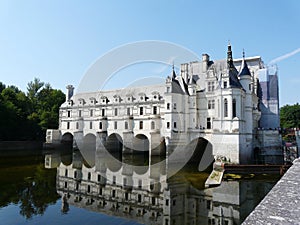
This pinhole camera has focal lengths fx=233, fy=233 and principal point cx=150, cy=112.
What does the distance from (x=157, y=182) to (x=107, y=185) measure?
3.92m

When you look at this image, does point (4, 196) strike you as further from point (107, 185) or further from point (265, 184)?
point (265, 184)

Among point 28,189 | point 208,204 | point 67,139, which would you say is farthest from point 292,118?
point 28,189

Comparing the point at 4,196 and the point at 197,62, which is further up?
the point at 197,62

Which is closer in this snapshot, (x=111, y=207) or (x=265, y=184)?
(x=111, y=207)

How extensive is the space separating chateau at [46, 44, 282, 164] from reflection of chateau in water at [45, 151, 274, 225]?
18.8ft

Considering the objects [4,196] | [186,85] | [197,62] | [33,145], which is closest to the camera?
[4,196]

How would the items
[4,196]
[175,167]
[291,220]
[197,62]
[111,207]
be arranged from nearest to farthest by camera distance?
[291,220]
[111,207]
[4,196]
[175,167]
[197,62]

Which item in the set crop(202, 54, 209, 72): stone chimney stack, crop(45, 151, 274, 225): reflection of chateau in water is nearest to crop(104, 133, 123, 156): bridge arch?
crop(45, 151, 274, 225): reflection of chateau in water

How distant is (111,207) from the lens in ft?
43.8

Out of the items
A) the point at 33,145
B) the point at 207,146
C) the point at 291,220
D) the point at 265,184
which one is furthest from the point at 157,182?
the point at 33,145

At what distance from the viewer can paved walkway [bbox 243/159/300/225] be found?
8.45 ft

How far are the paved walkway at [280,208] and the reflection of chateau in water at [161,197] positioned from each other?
28.2 ft

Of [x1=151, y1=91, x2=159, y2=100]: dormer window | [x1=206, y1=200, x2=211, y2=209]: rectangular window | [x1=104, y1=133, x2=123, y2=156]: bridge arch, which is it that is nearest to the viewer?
[x1=206, y1=200, x2=211, y2=209]: rectangular window

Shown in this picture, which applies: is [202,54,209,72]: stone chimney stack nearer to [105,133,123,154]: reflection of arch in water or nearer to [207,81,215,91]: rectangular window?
[207,81,215,91]: rectangular window
